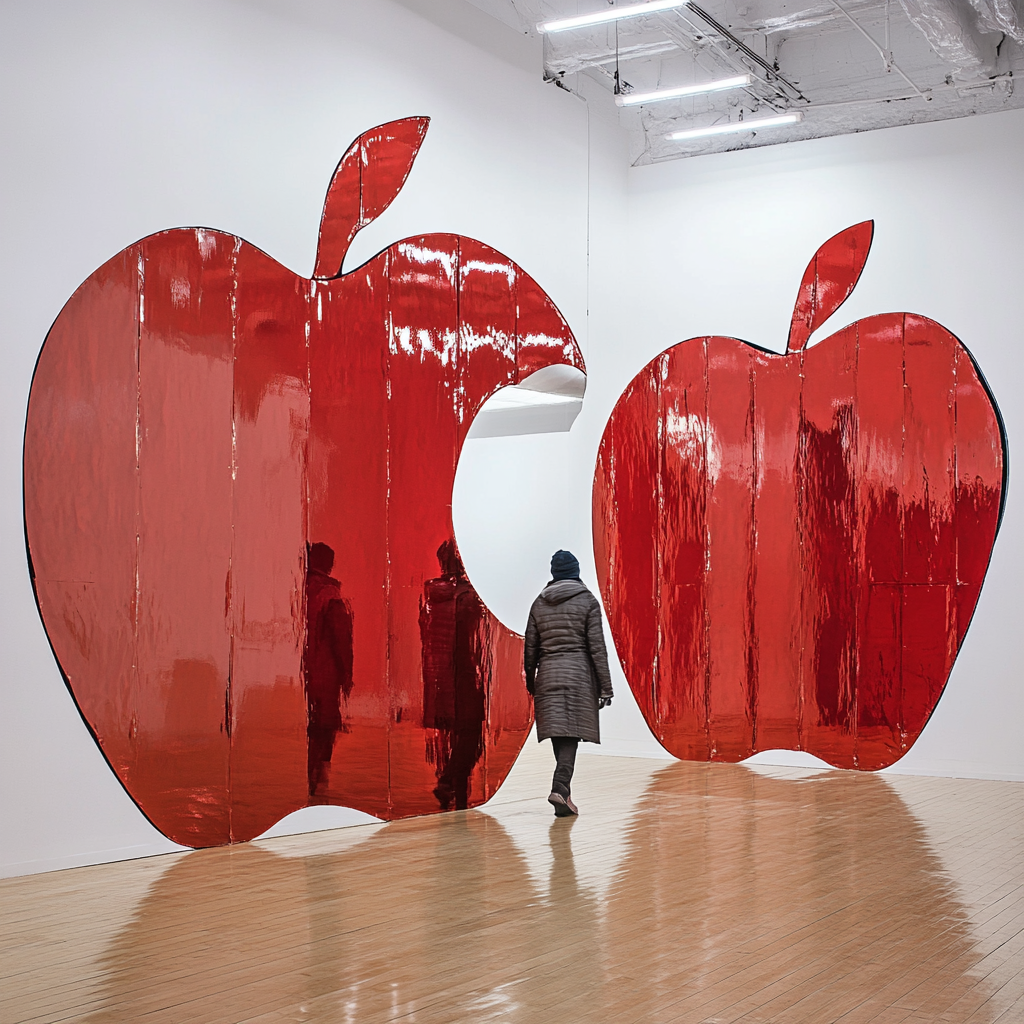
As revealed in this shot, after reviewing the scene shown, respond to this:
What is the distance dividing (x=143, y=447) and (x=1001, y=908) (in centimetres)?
419

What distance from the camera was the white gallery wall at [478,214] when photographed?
544 cm

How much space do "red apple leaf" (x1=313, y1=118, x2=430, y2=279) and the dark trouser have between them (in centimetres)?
287

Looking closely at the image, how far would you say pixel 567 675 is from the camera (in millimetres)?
6855

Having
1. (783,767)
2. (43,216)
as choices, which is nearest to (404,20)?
(43,216)

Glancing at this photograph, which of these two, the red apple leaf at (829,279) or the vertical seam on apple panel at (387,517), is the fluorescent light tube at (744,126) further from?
the vertical seam on apple panel at (387,517)

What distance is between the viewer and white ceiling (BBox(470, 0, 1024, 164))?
8.33 metres

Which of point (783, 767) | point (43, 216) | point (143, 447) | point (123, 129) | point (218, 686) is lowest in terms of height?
point (783, 767)

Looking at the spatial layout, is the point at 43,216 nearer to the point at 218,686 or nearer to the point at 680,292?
the point at 218,686

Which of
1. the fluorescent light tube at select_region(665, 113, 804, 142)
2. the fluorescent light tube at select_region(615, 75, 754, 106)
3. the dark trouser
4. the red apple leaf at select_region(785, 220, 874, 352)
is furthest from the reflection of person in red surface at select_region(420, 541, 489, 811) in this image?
the fluorescent light tube at select_region(665, 113, 804, 142)

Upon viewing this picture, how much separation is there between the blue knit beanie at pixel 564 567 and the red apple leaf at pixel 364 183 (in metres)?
2.03

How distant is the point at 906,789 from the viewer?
7.98m

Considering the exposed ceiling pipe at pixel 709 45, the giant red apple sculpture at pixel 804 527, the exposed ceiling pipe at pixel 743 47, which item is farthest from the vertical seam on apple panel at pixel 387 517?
the giant red apple sculpture at pixel 804 527

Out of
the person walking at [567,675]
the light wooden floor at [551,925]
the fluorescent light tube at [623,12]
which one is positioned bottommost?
the light wooden floor at [551,925]

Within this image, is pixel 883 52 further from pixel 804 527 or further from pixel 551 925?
pixel 551 925
